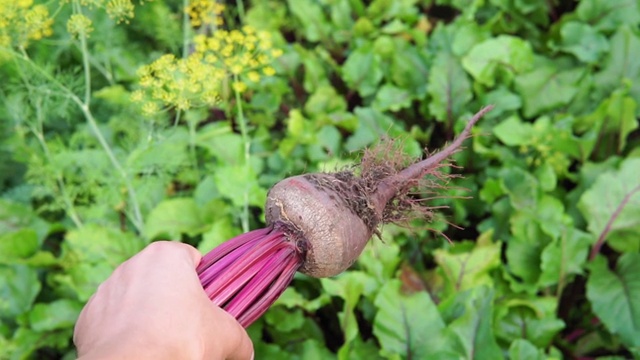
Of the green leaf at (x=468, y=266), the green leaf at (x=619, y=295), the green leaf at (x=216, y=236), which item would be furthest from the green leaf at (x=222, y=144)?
the green leaf at (x=619, y=295)

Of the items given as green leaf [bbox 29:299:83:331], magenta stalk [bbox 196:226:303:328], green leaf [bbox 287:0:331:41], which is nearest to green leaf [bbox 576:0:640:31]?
green leaf [bbox 287:0:331:41]

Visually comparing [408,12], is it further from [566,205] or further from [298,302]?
[298,302]

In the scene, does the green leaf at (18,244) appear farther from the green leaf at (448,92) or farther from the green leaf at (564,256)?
the green leaf at (564,256)

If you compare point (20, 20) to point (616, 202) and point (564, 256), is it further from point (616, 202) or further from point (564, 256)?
point (616, 202)

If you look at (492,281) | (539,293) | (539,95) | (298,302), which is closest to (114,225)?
(298,302)

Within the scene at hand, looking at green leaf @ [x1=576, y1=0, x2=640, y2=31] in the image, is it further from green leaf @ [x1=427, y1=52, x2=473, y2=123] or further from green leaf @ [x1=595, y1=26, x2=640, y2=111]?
green leaf @ [x1=427, y1=52, x2=473, y2=123]

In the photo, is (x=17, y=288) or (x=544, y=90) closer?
(x=17, y=288)

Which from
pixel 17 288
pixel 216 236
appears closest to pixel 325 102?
pixel 216 236
